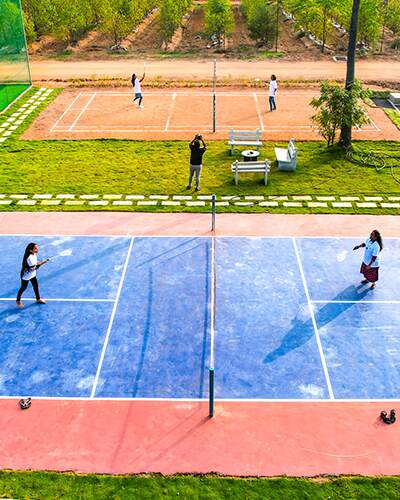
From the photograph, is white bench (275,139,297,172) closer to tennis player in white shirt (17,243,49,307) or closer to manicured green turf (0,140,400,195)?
manicured green turf (0,140,400,195)

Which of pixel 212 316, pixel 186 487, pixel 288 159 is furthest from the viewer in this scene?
pixel 288 159

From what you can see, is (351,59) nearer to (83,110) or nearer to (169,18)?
(83,110)

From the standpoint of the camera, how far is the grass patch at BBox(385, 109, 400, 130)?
87.0ft

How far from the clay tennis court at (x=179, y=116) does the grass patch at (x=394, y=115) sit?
215 mm

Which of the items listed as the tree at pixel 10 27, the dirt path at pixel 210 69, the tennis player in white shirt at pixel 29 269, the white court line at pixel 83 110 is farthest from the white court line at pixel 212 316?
the dirt path at pixel 210 69

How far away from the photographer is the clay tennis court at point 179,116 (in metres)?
25.3

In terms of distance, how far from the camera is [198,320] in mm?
14039

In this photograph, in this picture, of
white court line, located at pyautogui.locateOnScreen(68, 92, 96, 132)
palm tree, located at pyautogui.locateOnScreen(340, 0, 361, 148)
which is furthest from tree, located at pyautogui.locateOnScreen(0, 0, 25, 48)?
palm tree, located at pyautogui.locateOnScreen(340, 0, 361, 148)

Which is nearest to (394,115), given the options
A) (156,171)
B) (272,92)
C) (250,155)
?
(272,92)

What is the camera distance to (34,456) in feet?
34.8

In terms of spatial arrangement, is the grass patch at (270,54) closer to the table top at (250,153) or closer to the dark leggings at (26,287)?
the table top at (250,153)

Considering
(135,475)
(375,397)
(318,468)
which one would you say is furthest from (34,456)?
(375,397)

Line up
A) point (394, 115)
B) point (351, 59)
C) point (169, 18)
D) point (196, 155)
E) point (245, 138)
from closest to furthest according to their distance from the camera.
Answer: point (196, 155) < point (351, 59) < point (245, 138) < point (394, 115) < point (169, 18)

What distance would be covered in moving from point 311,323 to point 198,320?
2.70 meters
